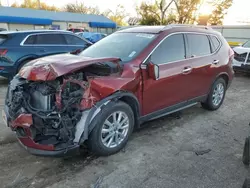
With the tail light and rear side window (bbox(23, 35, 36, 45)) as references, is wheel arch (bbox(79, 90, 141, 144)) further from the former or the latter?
rear side window (bbox(23, 35, 36, 45))

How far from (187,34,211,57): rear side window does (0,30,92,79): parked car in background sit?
312 cm

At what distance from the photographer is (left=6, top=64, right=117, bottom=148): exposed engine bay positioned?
272 centimetres

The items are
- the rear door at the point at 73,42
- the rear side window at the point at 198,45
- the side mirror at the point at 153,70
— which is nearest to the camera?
the side mirror at the point at 153,70

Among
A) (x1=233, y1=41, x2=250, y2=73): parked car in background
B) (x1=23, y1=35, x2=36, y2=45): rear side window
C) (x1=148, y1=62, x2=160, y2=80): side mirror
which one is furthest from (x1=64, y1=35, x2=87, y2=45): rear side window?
(x1=233, y1=41, x2=250, y2=73): parked car in background

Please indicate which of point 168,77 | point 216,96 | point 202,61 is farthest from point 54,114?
point 216,96

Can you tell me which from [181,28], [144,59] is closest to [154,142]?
[144,59]

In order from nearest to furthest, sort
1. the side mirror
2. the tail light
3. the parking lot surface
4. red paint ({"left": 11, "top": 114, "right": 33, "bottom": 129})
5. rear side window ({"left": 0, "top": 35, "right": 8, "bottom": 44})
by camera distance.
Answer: red paint ({"left": 11, "top": 114, "right": 33, "bottom": 129}), the parking lot surface, the side mirror, the tail light, rear side window ({"left": 0, "top": 35, "right": 8, "bottom": 44})

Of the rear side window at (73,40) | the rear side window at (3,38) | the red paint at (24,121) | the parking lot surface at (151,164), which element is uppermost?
the rear side window at (3,38)

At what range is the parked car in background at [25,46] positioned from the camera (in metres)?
6.80

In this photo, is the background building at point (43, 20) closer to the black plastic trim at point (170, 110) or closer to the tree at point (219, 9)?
the tree at point (219, 9)

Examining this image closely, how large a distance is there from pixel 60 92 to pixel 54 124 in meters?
0.40

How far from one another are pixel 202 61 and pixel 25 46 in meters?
5.55

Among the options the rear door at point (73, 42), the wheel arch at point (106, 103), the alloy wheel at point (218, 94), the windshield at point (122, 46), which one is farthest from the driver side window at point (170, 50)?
the rear door at point (73, 42)

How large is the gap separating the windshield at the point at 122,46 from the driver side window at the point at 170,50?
22 cm
